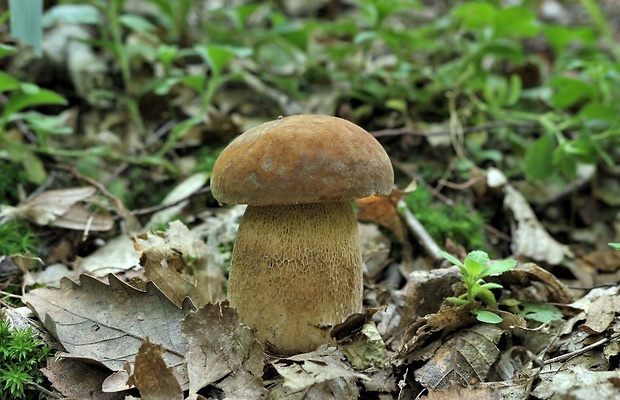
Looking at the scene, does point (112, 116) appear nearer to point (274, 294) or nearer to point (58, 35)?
point (58, 35)

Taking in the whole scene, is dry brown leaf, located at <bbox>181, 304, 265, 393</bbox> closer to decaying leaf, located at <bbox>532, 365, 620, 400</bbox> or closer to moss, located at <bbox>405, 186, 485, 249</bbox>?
decaying leaf, located at <bbox>532, 365, 620, 400</bbox>

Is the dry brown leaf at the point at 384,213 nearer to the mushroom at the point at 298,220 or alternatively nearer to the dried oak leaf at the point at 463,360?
→ the mushroom at the point at 298,220

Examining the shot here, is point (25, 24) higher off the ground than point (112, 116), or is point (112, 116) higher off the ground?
point (25, 24)

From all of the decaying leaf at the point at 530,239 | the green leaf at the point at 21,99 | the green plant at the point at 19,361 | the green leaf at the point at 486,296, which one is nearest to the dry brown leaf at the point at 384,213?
the decaying leaf at the point at 530,239

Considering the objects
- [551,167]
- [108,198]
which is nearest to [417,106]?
[551,167]

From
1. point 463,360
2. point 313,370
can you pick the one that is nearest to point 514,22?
point 463,360

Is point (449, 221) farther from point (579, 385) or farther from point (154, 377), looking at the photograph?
point (154, 377)
